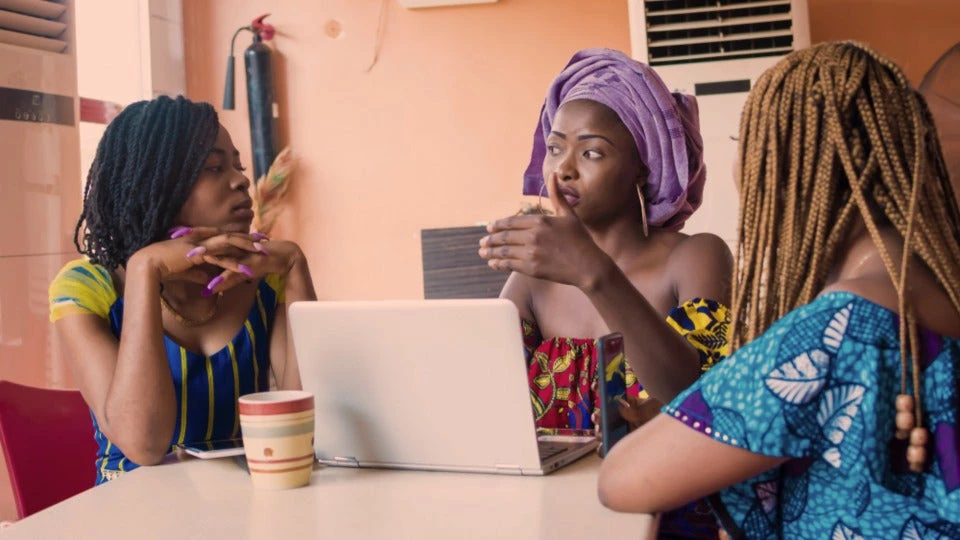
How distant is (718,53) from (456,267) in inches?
46.9

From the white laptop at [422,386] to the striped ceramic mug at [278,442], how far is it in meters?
0.10

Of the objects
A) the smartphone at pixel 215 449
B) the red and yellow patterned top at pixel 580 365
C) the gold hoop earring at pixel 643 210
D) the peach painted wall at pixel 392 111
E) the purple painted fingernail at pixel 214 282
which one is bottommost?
the smartphone at pixel 215 449

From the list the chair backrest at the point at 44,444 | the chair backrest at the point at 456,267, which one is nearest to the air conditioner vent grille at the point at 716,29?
the chair backrest at the point at 456,267

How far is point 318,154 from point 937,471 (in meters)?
3.49

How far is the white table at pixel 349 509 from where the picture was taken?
1052 mm

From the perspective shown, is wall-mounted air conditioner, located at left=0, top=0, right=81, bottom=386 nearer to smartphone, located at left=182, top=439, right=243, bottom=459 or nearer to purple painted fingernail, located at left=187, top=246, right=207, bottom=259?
purple painted fingernail, located at left=187, top=246, right=207, bottom=259

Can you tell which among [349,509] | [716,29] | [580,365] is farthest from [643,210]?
[716,29]

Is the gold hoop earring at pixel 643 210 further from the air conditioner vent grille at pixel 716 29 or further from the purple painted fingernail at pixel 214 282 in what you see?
the air conditioner vent grille at pixel 716 29

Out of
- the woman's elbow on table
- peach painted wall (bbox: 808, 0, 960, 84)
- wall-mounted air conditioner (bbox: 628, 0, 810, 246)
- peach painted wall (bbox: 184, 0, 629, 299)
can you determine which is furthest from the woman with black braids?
peach painted wall (bbox: 808, 0, 960, 84)

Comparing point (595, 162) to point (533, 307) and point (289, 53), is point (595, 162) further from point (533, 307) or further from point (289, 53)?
point (289, 53)

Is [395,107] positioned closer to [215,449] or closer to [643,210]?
[643,210]

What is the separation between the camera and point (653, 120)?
1753mm

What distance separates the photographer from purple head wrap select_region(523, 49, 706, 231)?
1753 mm

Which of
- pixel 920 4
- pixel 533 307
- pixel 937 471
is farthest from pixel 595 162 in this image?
pixel 920 4
